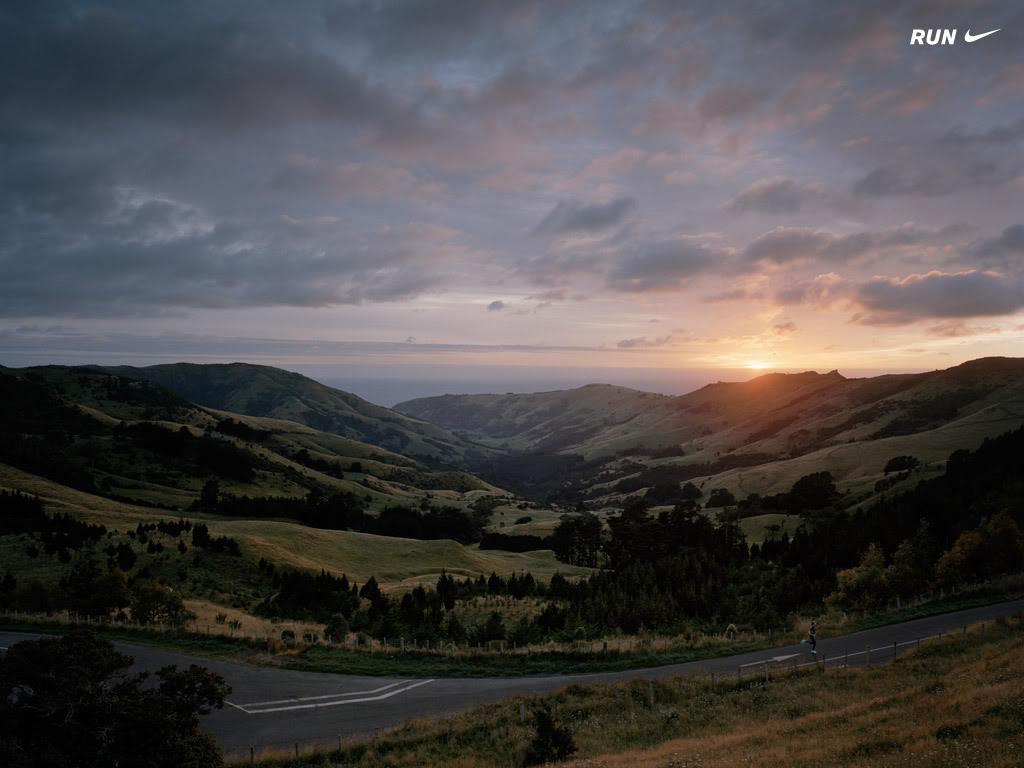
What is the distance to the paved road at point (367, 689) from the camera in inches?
994

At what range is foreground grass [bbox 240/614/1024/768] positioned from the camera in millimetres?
16938

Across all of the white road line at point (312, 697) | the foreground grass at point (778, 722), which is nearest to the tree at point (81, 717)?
the foreground grass at point (778, 722)

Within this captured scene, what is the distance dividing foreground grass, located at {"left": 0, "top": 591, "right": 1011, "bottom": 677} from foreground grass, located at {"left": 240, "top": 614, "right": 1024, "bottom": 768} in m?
6.42

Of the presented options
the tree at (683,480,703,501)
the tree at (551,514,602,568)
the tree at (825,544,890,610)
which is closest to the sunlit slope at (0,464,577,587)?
the tree at (551,514,602,568)

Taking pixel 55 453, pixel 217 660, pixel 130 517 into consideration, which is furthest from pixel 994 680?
pixel 55 453

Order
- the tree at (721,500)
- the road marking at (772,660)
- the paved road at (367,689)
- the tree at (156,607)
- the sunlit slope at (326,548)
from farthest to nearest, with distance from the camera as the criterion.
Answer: the tree at (721,500), the sunlit slope at (326,548), the tree at (156,607), the road marking at (772,660), the paved road at (367,689)

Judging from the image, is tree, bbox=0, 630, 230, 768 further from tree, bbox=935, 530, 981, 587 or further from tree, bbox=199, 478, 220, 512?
tree, bbox=199, 478, 220, 512

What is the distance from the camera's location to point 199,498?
408ft

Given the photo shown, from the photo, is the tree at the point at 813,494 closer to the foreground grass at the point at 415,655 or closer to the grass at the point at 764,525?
the grass at the point at 764,525

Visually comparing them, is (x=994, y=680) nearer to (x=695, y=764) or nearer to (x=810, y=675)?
(x=810, y=675)

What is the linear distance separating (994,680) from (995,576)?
33960 millimetres

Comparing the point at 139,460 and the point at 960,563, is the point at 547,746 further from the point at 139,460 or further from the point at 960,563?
the point at 139,460

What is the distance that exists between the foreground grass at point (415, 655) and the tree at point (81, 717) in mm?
15611

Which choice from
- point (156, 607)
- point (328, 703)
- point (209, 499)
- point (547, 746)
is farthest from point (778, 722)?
point (209, 499)
